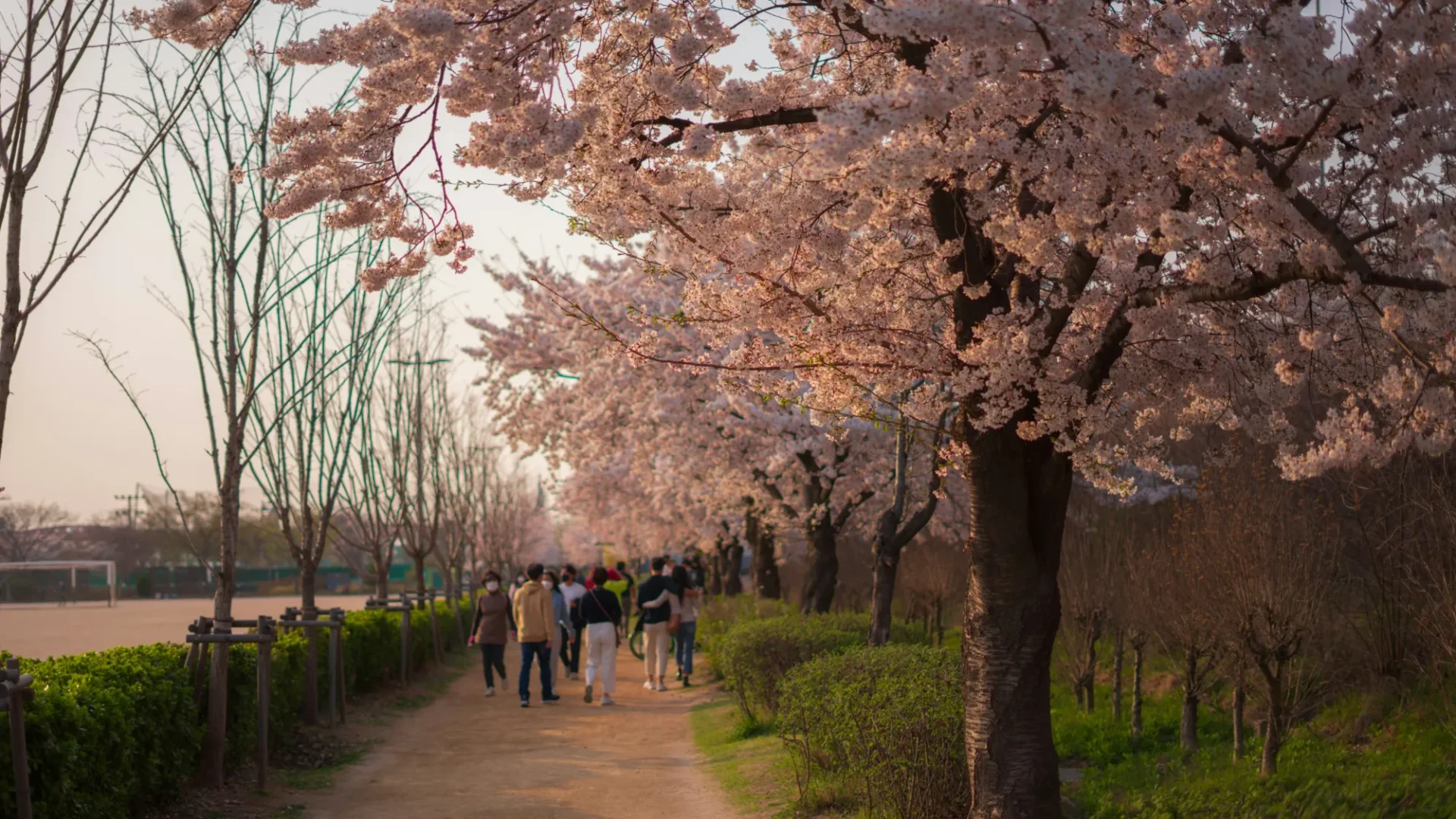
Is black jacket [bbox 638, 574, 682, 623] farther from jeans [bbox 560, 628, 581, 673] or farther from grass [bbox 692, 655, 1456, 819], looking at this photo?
grass [bbox 692, 655, 1456, 819]

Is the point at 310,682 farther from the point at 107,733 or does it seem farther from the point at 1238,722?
the point at 1238,722

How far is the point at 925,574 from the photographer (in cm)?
1977

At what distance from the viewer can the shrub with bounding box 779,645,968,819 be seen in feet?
24.3

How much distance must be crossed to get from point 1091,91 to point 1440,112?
6.36ft

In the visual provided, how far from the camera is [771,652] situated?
12.3m

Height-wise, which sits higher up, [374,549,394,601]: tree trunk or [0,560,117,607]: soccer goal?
[374,549,394,601]: tree trunk

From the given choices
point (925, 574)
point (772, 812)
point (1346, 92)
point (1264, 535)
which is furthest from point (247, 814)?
point (925, 574)

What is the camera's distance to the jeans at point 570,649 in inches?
750

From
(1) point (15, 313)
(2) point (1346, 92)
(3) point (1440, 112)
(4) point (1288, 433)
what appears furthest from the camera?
(4) point (1288, 433)

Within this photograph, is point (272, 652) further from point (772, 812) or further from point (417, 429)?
point (417, 429)

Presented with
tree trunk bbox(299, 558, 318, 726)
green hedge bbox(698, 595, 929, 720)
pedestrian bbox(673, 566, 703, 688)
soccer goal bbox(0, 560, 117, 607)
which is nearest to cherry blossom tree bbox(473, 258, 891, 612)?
pedestrian bbox(673, 566, 703, 688)

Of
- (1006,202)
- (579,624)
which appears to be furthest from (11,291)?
(579,624)

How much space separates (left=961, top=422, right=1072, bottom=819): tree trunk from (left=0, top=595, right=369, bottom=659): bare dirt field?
1075 centimetres

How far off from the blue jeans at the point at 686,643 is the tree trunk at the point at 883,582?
6.21 meters
